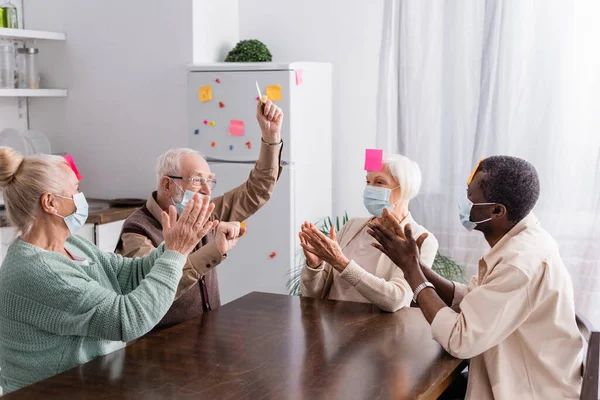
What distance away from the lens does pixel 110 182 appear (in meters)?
4.88

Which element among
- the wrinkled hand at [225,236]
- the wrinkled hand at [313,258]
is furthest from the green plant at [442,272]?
the wrinkled hand at [225,236]

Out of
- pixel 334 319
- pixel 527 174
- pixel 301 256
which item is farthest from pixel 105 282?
pixel 301 256

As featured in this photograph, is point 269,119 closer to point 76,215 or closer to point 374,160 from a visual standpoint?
point 374,160

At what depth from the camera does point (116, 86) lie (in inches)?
188

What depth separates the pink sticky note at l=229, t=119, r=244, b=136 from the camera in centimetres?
429

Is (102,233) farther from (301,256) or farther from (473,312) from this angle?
(473,312)

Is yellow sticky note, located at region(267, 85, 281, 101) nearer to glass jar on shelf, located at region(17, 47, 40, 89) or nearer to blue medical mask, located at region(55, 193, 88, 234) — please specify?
glass jar on shelf, located at region(17, 47, 40, 89)

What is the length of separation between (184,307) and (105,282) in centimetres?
43

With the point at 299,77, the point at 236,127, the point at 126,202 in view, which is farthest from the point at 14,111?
the point at 299,77

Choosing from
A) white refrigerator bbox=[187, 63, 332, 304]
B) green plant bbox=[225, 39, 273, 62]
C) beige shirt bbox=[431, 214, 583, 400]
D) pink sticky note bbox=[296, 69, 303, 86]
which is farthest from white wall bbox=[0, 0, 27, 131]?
beige shirt bbox=[431, 214, 583, 400]

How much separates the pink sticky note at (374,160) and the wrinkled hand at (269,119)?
0.37 m

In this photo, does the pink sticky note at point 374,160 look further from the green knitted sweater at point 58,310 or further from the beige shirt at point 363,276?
the green knitted sweater at point 58,310

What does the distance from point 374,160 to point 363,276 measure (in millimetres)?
507

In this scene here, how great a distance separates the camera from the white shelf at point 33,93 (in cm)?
445
